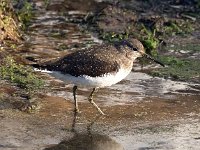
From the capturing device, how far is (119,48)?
8.81 meters

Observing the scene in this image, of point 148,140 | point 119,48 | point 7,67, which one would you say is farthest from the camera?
point 7,67

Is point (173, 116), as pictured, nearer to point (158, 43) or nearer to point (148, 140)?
point (148, 140)

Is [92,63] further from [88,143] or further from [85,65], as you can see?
[88,143]

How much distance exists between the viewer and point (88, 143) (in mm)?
7430

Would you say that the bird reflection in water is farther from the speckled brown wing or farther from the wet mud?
the speckled brown wing

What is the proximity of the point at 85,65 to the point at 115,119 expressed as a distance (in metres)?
0.82

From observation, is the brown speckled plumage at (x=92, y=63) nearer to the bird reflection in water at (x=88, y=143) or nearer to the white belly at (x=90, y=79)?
the white belly at (x=90, y=79)

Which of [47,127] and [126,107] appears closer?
[47,127]

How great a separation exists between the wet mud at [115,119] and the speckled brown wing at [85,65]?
59 centimetres

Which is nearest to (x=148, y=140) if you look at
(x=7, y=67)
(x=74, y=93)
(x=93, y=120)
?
(x=93, y=120)

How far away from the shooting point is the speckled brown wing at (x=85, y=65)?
8266 millimetres

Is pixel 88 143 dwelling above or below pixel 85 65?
below

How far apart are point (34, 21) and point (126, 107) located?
4.98 m

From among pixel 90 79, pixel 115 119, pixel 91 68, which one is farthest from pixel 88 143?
pixel 91 68
